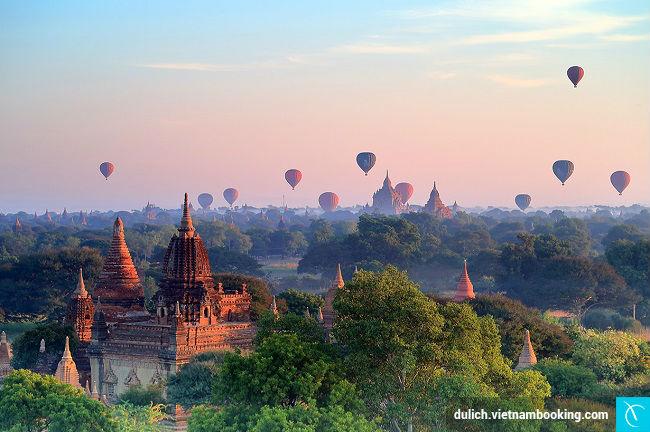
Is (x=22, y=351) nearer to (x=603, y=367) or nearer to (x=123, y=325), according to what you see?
(x=123, y=325)

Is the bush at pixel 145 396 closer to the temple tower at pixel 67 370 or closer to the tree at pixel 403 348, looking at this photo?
the temple tower at pixel 67 370

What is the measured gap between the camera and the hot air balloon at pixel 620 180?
19538 centimetres

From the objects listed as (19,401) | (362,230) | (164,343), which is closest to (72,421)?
(19,401)

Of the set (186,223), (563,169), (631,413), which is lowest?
(631,413)

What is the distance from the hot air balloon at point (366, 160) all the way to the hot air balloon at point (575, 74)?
69625 millimetres

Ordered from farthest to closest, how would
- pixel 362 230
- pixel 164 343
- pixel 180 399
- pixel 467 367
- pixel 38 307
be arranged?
pixel 362 230 → pixel 38 307 → pixel 164 343 → pixel 180 399 → pixel 467 367

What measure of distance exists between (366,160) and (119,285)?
13045 centimetres

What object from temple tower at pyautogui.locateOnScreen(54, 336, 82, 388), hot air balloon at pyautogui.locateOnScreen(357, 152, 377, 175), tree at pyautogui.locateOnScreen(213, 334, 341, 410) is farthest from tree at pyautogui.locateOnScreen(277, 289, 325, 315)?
hot air balloon at pyautogui.locateOnScreen(357, 152, 377, 175)

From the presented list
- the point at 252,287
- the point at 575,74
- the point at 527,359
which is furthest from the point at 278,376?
the point at 575,74

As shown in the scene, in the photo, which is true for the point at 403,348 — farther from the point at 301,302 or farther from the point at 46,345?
the point at 301,302

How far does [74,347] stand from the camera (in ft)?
190

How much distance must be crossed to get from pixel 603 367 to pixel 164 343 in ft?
56.6

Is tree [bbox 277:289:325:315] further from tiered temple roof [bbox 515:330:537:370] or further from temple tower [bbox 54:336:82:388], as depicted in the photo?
tiered temple roof [bbox 515:330:537:370]

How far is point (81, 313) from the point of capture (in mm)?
59875
